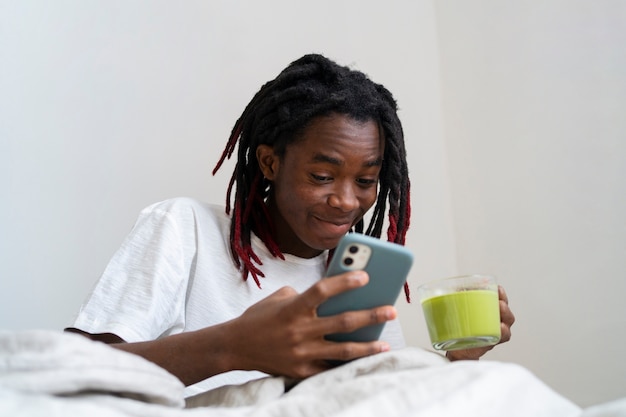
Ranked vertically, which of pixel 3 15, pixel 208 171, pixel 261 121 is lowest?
pixel 208 171

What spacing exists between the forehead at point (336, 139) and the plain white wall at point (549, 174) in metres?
0.65

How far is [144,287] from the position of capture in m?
1.16

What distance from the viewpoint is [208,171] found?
1.73m

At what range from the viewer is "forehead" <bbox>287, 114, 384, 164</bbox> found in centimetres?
126

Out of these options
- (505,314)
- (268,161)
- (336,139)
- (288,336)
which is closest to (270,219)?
(268,161)

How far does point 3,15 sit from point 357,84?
783 millimetres

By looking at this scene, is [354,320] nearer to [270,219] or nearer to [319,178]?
[319,178]

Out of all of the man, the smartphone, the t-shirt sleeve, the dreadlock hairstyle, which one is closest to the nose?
the man

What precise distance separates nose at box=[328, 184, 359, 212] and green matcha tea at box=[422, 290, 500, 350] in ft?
0.97

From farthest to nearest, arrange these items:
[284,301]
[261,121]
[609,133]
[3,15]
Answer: [609,133], [3,15], [261,121], [284,301]

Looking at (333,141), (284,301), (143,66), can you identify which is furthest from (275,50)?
(284,301)

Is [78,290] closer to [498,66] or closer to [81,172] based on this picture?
[81,172]

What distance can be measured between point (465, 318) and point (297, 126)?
0.50 meters

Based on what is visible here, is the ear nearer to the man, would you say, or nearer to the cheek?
the man
